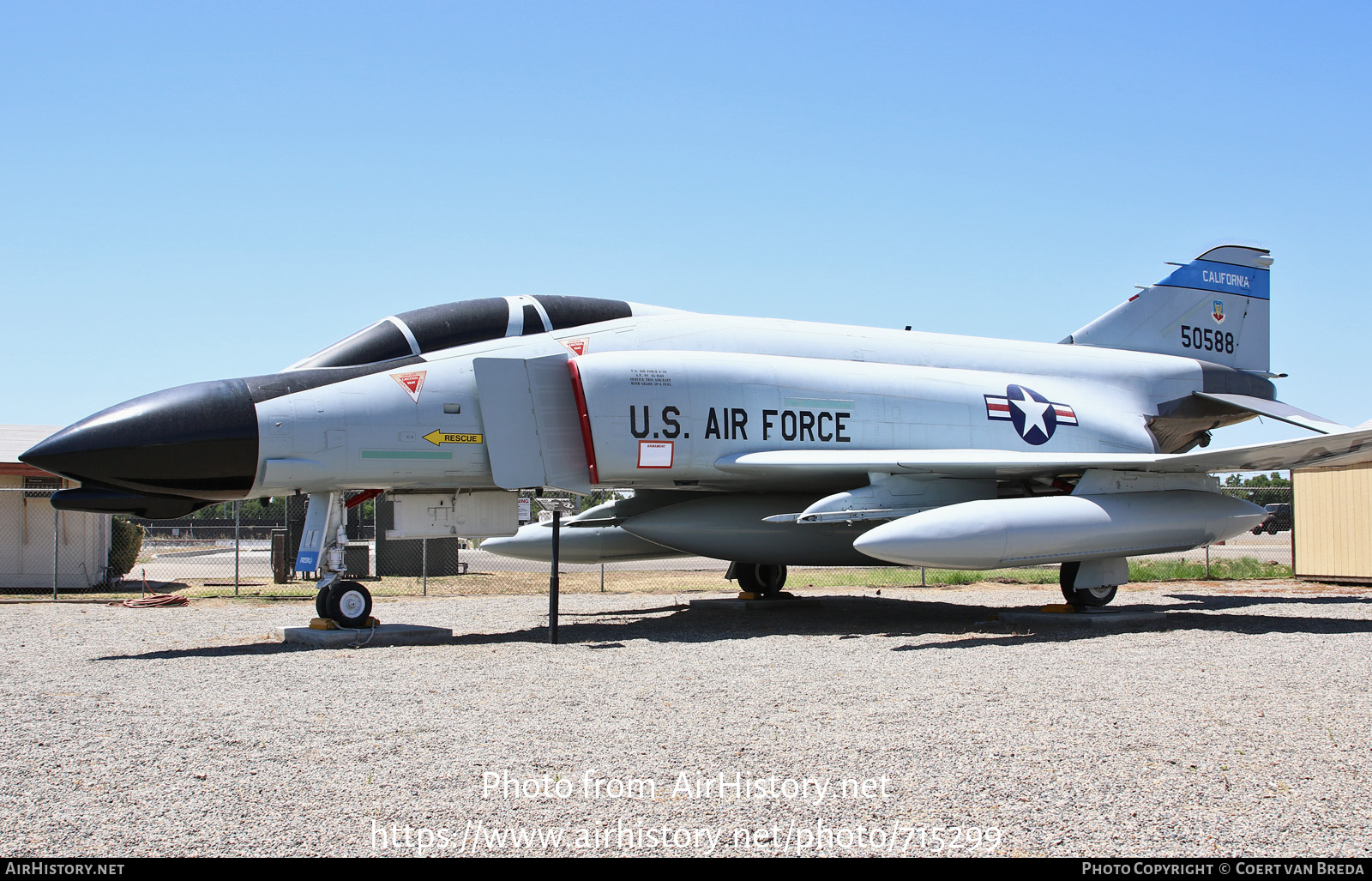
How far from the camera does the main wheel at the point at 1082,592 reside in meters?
12.3

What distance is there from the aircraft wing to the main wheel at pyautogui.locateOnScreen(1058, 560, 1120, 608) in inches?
53.9

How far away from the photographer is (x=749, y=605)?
552 inches

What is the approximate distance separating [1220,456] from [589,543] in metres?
7.72

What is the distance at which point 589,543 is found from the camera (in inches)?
555

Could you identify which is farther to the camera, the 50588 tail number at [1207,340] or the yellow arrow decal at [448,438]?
the 50588 tail number at [1207,340]

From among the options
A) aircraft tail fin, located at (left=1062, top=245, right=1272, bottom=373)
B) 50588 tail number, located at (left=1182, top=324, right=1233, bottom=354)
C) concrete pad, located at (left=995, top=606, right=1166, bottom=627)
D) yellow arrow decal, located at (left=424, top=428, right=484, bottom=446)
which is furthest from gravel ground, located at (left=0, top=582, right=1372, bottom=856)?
50588 tail number, located at (left=1182, top=324, right=1233, bottom=354)

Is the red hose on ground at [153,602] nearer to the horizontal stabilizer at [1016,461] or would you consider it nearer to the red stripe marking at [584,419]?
the red stripe marking at [584,419]

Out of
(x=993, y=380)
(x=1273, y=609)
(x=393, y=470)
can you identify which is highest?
(x=993, y=380)

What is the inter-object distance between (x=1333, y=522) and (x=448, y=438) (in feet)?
52.7

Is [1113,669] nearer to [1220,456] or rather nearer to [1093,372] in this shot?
[1220,456]

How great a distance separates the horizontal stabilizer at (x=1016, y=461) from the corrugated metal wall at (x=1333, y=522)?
7.33 meters

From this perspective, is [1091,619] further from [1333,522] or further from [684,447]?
[1333,522]

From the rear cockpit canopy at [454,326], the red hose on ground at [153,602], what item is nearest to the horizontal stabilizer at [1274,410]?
the rear cockpit canopy at [454,326]

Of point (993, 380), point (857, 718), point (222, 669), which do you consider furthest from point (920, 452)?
point (222, 669)
